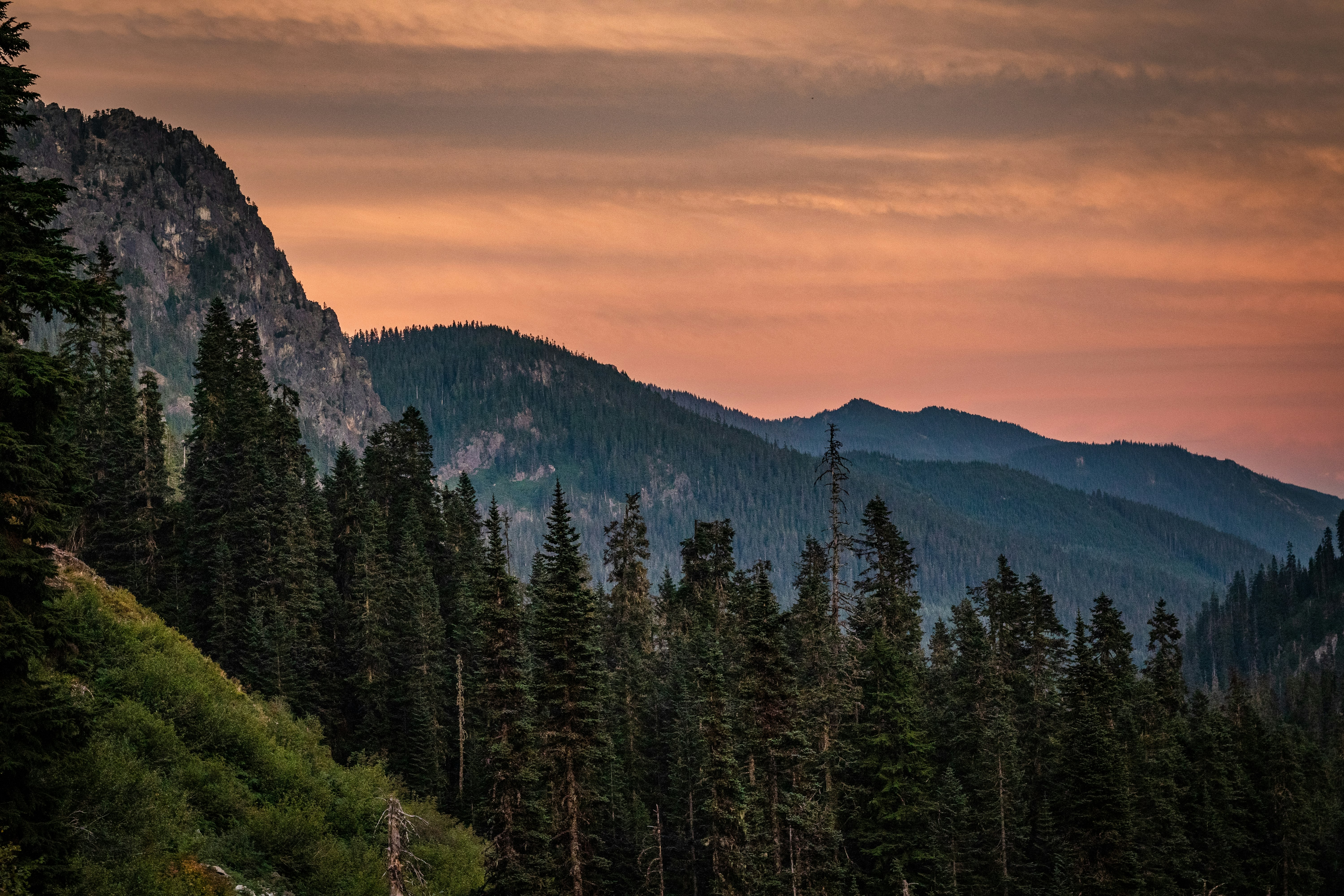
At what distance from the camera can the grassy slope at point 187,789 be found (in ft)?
77.5

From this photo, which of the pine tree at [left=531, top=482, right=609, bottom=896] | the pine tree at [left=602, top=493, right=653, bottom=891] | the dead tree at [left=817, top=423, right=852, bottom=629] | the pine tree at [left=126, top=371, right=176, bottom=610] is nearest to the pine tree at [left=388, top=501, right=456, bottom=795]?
the pine tree at [left=602, top=493, right=653, bottom=891]

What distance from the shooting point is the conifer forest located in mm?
19828

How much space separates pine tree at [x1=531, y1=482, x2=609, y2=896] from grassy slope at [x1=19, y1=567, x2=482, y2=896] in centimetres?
535

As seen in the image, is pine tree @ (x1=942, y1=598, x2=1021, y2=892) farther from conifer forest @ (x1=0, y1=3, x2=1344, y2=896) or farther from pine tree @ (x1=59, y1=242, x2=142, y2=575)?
pine tree @ (x1=59, y1=242, x2=142, y2=575)

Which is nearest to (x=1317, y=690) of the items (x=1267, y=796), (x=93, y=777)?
(x=1267, y=796)

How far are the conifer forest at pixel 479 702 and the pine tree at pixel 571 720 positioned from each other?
16 cm

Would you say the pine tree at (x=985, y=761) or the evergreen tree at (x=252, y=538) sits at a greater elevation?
the evergreen tree at (x=252, y=538)

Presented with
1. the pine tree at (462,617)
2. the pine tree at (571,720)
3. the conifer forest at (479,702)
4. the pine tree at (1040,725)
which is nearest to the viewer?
the conifer forest at (479,702)

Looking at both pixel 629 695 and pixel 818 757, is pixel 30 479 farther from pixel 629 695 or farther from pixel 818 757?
pixel 629 695

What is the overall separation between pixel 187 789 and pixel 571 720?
42.5 ft

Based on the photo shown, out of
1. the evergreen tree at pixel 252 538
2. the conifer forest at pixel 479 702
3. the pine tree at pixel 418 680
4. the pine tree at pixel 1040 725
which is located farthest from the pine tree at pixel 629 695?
the pine tree at pixel 1040 725

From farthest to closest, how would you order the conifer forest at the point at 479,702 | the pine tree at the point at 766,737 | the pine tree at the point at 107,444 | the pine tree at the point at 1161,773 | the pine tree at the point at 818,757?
1. the pine tree at the point at 107,444
2. the pine tree at the point at 1161,773
3. the pine tree at the point at 818,757
4. the pine tree at the point at 766,737
5. the conifer forest at the point at 479,702

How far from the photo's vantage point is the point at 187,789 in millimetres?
31656

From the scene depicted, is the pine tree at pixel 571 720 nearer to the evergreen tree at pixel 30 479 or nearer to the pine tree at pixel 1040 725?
the evergreen tree at pixel 30 479
